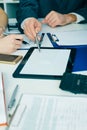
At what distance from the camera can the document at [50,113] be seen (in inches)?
23.2

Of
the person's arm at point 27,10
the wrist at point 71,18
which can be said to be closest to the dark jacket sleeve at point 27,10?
the person's arm at point 27,10

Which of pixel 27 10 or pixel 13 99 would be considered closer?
pixel 13 99

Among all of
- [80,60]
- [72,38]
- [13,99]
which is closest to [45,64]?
[80,60]

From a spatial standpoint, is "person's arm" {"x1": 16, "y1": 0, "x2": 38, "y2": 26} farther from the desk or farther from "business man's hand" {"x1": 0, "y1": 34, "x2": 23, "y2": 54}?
the desk

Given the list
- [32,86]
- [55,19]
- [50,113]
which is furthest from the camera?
[55,19]

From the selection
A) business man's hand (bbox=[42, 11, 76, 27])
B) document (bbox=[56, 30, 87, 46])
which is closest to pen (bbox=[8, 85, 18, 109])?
document (bbox=[56, 30, 87, 46])

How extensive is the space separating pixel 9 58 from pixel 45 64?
158 mm

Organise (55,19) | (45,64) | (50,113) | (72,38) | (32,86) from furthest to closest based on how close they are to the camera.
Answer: (55,19) → (72,38) → (45,64) → (32,86) → (50,113)

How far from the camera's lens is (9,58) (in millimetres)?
1000

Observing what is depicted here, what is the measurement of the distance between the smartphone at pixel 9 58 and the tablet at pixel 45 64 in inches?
0.9

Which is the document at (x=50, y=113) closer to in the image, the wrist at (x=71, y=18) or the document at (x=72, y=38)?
the document at (x=72, y=38)

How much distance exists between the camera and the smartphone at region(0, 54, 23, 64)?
0.97 meters

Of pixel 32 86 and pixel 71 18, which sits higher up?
pixel 32 86

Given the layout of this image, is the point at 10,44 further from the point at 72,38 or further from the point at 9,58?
the point at 72,38
